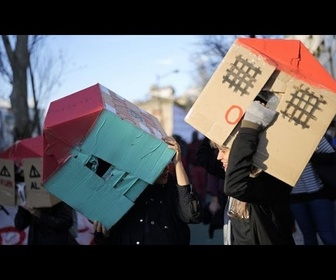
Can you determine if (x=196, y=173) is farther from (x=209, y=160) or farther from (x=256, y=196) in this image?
(x=256, y=196)

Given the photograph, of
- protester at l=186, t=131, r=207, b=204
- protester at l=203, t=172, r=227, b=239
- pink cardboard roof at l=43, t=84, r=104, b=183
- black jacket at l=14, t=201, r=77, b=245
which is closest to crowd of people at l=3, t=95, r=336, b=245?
pink cardboard roof at l=43, t=84, r=104, b=183

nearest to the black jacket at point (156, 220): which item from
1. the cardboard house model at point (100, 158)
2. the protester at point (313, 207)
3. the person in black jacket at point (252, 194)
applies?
the cardboard house model at point (100, 158)

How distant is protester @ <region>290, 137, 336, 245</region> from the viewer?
504 centimetres

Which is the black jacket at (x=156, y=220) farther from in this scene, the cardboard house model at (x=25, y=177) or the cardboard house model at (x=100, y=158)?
the cardboard house model at (x=25, y=177)

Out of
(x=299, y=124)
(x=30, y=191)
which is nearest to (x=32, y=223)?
(x=30, y=191)

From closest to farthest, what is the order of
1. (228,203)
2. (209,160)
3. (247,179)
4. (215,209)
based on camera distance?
(247,179), (228,203), (209,160), (215,209)

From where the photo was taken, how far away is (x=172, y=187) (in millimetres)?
3324

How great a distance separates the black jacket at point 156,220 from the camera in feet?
10.5

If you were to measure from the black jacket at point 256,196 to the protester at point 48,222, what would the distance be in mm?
1964

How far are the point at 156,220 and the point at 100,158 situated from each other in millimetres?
543

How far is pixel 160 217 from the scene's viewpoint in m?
3.25

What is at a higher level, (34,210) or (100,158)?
(100,158)

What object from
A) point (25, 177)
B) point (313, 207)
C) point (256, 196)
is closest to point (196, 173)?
point (313, 207)

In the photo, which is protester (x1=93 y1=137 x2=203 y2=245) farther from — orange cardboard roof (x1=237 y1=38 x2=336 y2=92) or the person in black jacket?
Answer: orange cardboard roof (x1=237 y1=38 x2=336 y2=92)
